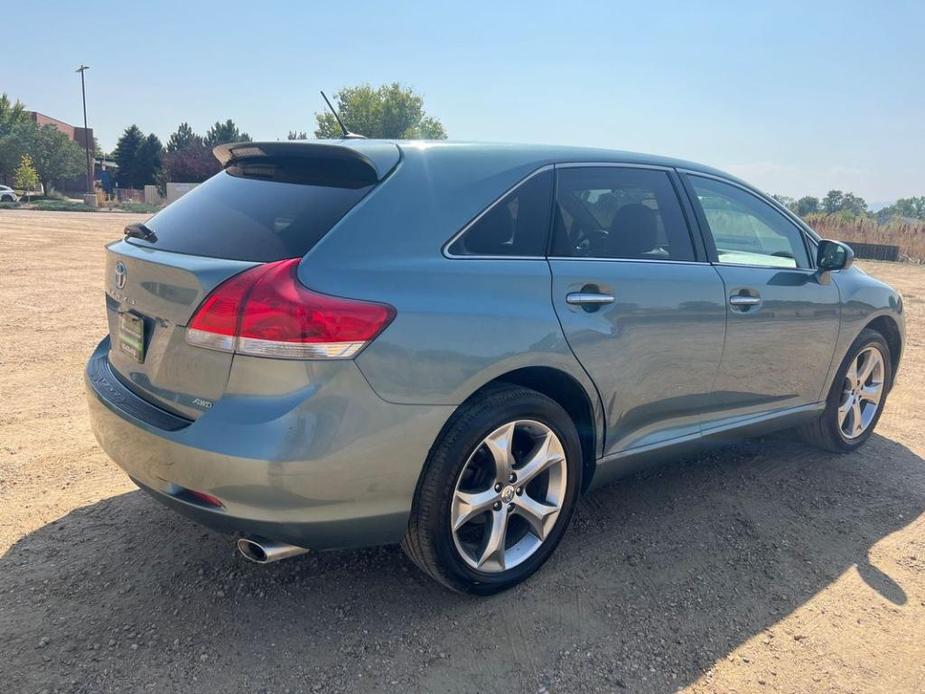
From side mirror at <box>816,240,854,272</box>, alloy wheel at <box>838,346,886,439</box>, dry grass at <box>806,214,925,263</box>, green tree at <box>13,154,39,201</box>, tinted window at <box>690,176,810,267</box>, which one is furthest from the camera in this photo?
green tree at <box>13,154,39,201</box>

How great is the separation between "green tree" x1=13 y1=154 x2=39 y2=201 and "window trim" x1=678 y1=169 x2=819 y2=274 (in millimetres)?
58212

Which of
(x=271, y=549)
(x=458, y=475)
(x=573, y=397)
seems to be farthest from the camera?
(x=573, y=397)

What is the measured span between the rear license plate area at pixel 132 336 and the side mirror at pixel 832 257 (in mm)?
3525

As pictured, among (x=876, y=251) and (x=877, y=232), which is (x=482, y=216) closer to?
(x=876, y=251)

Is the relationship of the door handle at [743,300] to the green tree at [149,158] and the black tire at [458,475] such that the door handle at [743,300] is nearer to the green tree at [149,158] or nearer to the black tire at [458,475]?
the black tire at [458,475]

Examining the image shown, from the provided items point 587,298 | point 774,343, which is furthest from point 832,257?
point 587,298

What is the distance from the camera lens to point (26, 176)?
52219 millimetres

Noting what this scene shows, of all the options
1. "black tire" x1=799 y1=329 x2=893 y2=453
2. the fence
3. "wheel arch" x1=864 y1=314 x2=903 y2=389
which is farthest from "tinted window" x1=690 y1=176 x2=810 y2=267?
the fence

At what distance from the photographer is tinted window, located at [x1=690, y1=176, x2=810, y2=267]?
11.9ft

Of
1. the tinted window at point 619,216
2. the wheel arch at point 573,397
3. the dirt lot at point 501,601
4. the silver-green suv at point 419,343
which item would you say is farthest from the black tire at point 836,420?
the wheel arch at point 573,397

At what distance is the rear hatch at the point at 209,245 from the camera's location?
235cm

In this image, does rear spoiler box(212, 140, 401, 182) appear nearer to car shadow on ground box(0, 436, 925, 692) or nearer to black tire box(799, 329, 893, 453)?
car shadow on ground box(0, 436, 925, 692)

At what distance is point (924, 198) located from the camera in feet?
→ 277

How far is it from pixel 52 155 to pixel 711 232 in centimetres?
6465
